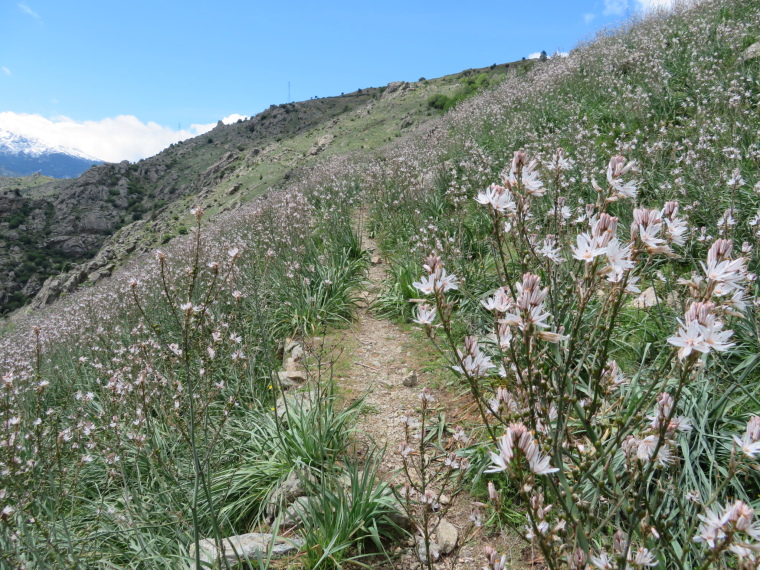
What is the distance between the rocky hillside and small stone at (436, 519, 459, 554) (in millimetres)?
27226

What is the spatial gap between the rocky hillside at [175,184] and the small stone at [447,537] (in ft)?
89.3

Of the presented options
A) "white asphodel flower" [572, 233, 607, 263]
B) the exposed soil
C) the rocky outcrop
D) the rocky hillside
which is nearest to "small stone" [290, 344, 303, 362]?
the exposed soil

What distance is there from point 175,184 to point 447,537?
246 feet

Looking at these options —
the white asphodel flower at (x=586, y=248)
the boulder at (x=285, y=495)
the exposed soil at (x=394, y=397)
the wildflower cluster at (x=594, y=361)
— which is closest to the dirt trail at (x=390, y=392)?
the exposed soil at (x=394, y=397)

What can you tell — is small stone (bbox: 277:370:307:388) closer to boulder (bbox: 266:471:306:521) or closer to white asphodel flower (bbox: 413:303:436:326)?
boulder (bbox: 266:471:306:521)

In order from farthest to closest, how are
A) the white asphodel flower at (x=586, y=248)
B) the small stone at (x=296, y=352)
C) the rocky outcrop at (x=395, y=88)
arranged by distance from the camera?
the rocky outcrop at (x=395, y=88), the small stone at (x=296, y=352), the white asphodel flower at (x=586, y=248)

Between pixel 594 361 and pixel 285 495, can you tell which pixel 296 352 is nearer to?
pixel 285 495

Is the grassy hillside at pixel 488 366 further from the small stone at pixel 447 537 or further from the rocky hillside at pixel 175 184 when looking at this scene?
the rocky hillside at pixel 175 184

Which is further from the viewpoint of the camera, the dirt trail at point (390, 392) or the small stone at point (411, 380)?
the small stone at point (411, 380)

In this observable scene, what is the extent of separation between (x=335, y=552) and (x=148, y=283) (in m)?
6.45

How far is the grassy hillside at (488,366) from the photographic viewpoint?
4.06 feet

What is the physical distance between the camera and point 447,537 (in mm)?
2662

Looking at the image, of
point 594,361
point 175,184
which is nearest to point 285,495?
point 594,361

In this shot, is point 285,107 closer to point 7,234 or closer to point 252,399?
point 7,234
